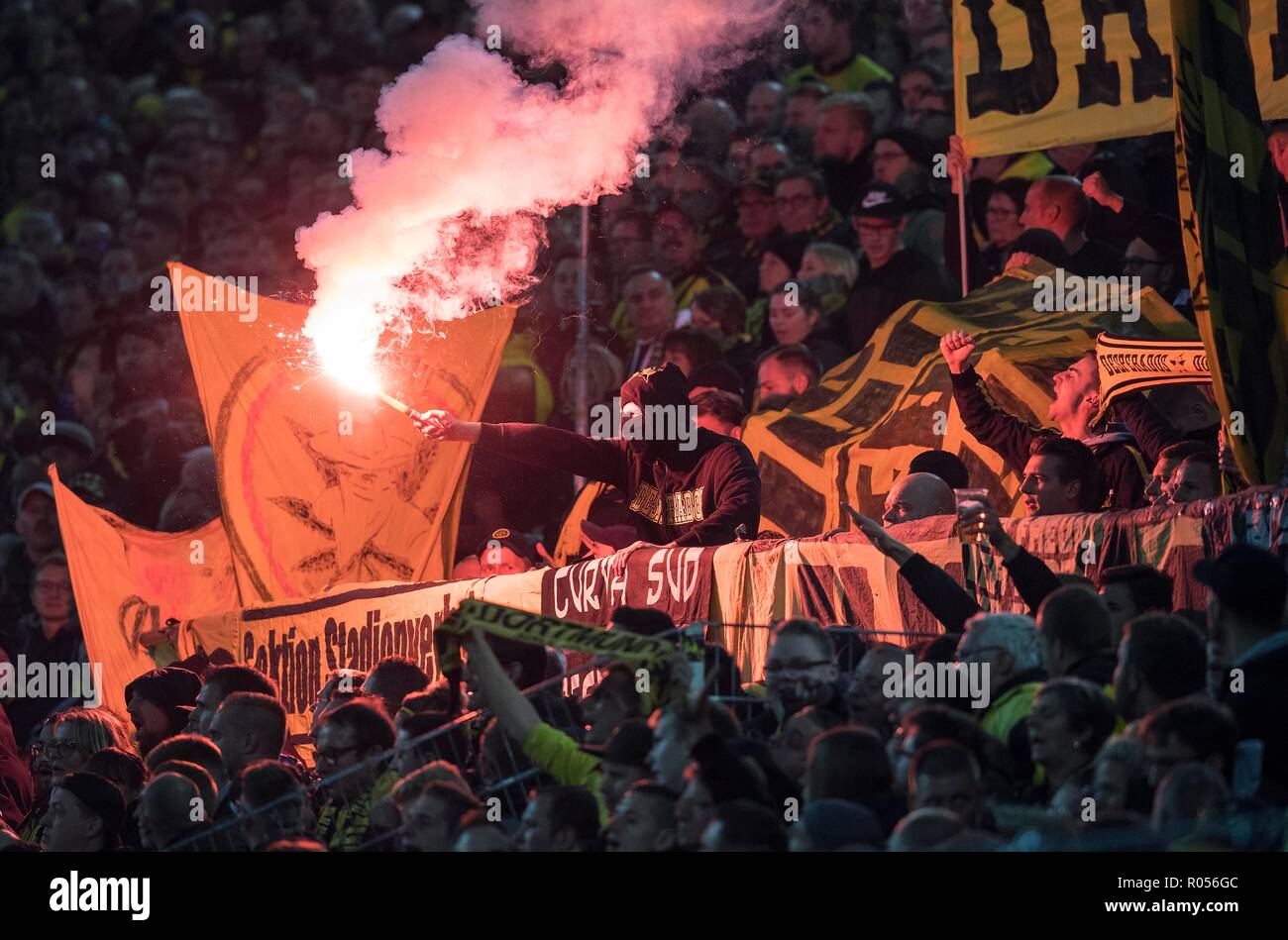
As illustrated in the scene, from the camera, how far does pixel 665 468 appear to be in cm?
841

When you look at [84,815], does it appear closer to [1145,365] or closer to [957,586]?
[957,586]

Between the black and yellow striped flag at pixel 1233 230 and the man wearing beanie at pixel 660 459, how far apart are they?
225 cm

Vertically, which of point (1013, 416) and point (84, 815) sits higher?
point (1013, 416)

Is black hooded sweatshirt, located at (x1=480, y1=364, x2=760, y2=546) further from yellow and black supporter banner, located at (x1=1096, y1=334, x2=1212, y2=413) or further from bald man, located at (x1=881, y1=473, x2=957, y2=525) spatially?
yellow and black supporter banner, located at (x1=1096, y1=334, x2=1212, y2=413)

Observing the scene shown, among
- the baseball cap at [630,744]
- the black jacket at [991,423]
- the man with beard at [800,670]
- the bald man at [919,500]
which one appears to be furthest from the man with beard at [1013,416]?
the baseball cap at [630,744]

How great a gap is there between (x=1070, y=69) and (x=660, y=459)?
2832mm

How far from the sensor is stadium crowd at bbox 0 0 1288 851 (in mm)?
4574

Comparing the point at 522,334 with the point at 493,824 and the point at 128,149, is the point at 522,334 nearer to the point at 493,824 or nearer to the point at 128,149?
the point at 493,824

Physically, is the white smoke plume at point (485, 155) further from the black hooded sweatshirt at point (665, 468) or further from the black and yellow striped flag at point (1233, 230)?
the black and yellow striped flag at point (1233, 230)

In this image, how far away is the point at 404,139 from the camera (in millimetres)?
9266

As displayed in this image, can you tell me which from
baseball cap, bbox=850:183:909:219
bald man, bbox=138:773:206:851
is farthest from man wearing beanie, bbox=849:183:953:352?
bald man, bbox=138:773:206:851

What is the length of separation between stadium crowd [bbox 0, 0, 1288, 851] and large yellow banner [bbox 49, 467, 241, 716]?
51 cm

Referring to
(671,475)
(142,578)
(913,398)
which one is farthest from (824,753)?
(142,578)
